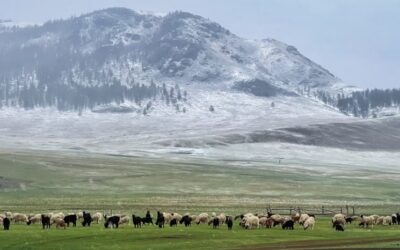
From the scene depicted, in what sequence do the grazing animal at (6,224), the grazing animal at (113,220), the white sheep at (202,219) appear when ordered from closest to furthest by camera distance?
1. the grazing animal at (6,224)
2. the grazing animal at (113,220)
3. the white sheep at (202,219)

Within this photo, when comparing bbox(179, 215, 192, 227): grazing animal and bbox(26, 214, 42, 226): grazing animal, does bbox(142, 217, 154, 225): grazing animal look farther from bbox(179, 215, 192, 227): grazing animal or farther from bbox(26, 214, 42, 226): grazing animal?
bbox(26, 214, 42, 226): grazing animal

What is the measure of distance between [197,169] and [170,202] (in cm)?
7089

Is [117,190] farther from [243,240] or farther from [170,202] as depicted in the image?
[243,240]

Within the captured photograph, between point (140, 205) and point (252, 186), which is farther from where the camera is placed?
point (252, 186)

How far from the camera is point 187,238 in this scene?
2119 inches

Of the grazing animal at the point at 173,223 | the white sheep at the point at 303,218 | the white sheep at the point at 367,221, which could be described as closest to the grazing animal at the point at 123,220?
the grazing animal at the point at 173,223

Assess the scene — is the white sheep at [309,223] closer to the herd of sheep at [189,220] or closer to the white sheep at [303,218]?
the herd of sheep at [189,220]

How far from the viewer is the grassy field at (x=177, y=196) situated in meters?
51.7

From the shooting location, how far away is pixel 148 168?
548 feet

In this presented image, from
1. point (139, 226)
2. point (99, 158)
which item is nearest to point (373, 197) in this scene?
point (139, 226)

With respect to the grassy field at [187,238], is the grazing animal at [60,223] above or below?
above

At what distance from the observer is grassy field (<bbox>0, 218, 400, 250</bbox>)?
160 feet

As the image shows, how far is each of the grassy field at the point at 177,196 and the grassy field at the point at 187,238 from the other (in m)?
0.07

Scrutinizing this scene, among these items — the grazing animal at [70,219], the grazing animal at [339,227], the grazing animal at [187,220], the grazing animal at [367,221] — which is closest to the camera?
the grazing animal at [339,227]
